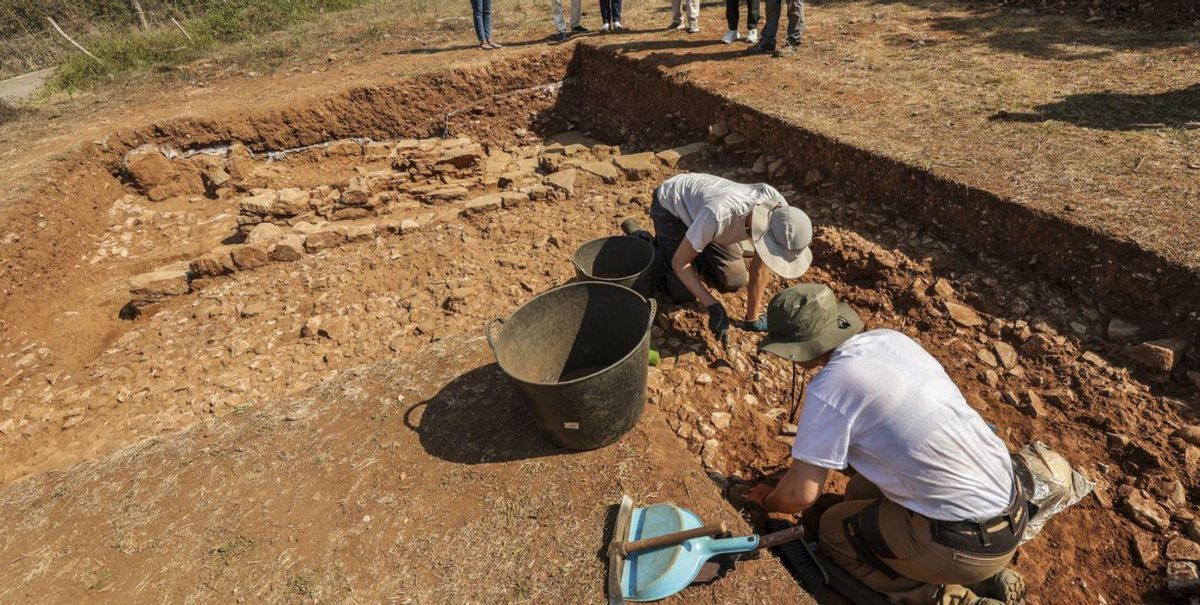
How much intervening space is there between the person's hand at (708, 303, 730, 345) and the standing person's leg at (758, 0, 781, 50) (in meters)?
5.11

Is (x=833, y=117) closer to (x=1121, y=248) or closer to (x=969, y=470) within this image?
(x=1121, y=248)

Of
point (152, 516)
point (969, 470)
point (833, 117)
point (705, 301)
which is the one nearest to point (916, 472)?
point (969, 470)

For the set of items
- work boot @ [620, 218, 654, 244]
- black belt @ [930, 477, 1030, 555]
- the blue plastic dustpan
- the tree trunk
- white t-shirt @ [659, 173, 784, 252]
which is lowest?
the blue plastic dustpan

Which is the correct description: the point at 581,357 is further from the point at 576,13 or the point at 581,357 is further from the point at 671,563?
the point at 576,13

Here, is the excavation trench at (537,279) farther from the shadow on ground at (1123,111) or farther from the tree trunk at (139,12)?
the tree trunk at (139,12)

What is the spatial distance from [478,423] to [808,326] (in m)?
1.87

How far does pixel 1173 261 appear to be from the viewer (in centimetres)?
328

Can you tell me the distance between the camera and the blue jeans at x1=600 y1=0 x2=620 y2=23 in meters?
9.20

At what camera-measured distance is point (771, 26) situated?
7156 millimetres

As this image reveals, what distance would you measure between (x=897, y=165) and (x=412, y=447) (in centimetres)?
427

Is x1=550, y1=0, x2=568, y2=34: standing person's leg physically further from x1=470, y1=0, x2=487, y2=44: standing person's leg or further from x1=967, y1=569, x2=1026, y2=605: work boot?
x1=967, y1=569, x2=1026, y2=605: work boot

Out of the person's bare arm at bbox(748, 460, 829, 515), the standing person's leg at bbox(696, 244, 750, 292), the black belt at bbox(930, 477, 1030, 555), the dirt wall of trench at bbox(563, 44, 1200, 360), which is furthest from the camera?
the standing person's leg at bbox(696, 244, 750, 292)

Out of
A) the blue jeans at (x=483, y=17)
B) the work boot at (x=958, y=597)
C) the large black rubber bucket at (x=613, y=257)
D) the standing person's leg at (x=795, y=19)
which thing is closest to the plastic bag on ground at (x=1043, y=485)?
the work boot at (x=958, y=597)

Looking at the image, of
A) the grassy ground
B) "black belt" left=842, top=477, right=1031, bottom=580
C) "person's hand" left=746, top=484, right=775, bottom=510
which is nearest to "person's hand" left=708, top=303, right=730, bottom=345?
"person's hand" left=746, top=484, right=775, bottom=510
